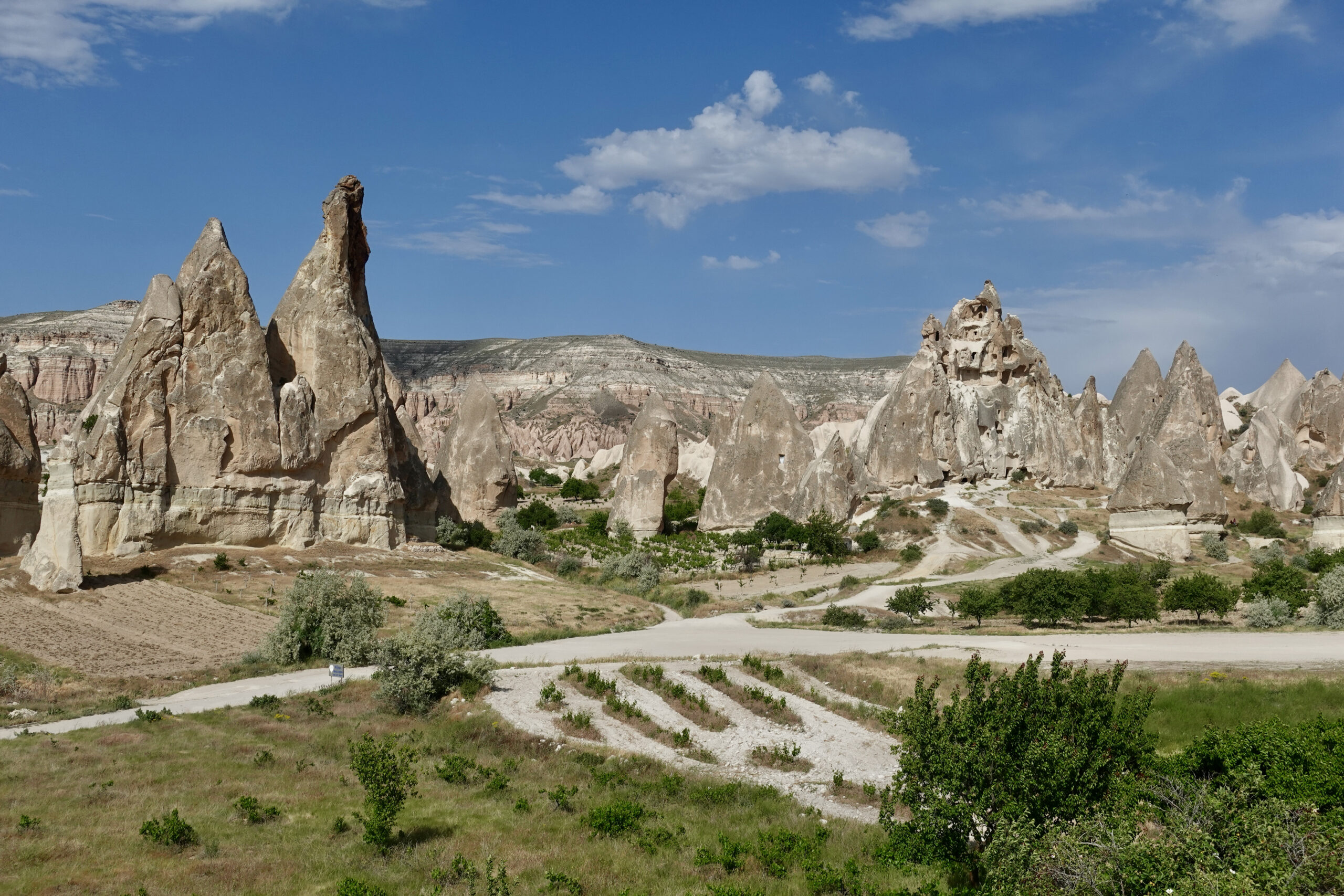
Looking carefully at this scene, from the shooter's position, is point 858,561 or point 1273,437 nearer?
point 858,561

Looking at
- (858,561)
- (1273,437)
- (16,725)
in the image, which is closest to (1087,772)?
(16,725)

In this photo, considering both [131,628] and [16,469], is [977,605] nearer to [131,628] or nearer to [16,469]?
[131,628]

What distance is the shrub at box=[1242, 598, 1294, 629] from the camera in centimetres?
2361

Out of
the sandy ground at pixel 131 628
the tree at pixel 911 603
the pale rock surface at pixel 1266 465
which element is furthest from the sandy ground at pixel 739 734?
the pale rock surface at pixel 1266 465

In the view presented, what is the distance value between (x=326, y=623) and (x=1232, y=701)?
16.0 meters

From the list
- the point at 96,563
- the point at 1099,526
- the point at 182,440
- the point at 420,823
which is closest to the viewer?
the point at 420,823

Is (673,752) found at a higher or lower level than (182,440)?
lower

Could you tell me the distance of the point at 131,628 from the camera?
20.7 metres

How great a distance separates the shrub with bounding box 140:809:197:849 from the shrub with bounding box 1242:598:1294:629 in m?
22.4

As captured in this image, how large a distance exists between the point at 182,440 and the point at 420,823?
2250 centimetres

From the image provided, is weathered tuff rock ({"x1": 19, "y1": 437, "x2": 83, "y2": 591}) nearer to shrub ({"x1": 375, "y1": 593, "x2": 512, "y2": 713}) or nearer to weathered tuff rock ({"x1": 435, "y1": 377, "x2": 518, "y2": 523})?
shrub ({"x1": 375, "y1": 593, "x2": 512, "y2": 713})

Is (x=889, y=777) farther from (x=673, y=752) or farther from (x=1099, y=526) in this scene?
(x=1099, y=526)

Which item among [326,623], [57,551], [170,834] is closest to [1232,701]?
[170,834]

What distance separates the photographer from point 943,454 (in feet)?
207
